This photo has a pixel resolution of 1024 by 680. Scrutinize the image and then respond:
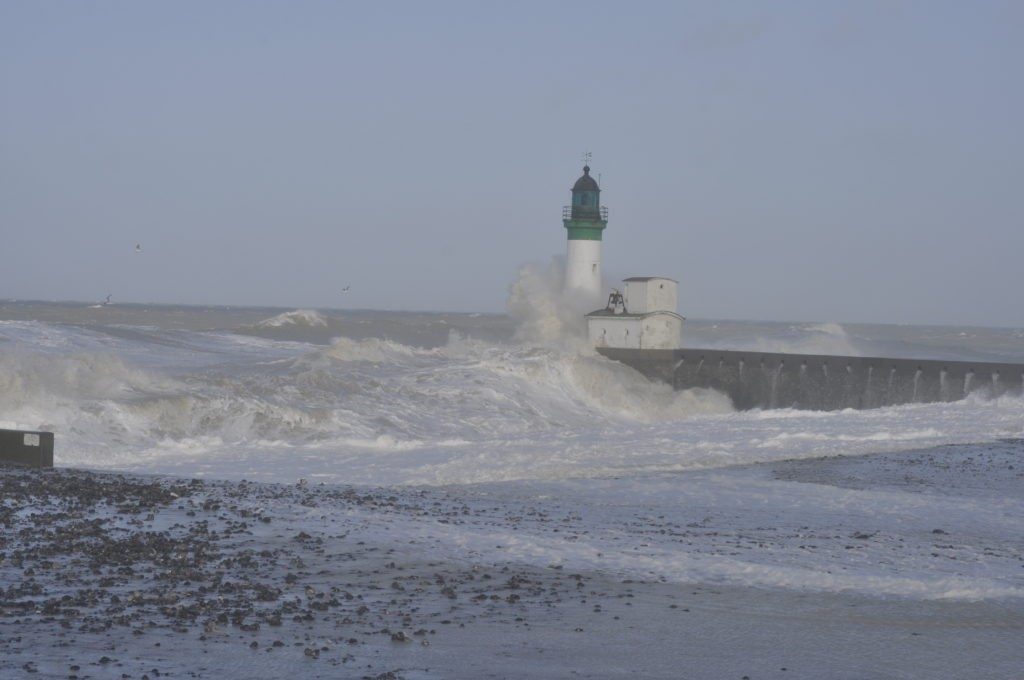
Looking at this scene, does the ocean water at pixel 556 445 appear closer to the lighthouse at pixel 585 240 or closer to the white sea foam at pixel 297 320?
the lighthouse at pixel 585 240

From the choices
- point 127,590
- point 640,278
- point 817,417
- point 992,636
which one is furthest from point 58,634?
point 640,278

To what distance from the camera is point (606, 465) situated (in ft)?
53.4

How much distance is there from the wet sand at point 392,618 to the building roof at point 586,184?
23326mm

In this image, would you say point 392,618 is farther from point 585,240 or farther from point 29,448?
point 585,240

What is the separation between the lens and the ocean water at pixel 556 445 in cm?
995

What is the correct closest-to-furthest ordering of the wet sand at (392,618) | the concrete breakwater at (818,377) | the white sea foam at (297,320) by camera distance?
the wet sand at (392,618), the concrete breakwater at (818,377), the white sea foam at (297,320)

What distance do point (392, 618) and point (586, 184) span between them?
26346 mm

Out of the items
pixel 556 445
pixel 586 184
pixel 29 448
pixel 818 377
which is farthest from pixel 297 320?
pixel 29 448

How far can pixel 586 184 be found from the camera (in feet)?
108

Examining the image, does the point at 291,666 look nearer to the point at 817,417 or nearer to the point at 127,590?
the point at 127,590

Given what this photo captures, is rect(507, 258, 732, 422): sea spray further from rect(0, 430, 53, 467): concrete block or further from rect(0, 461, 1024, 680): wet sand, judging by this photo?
rect(0, 461, 1024, 680): wet sand

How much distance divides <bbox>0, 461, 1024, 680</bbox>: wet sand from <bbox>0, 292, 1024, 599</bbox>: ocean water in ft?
2.33

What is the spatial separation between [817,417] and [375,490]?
13.9 meters

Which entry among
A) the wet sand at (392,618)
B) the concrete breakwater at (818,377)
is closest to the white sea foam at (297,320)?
the concrete breakwater at (818,377)
